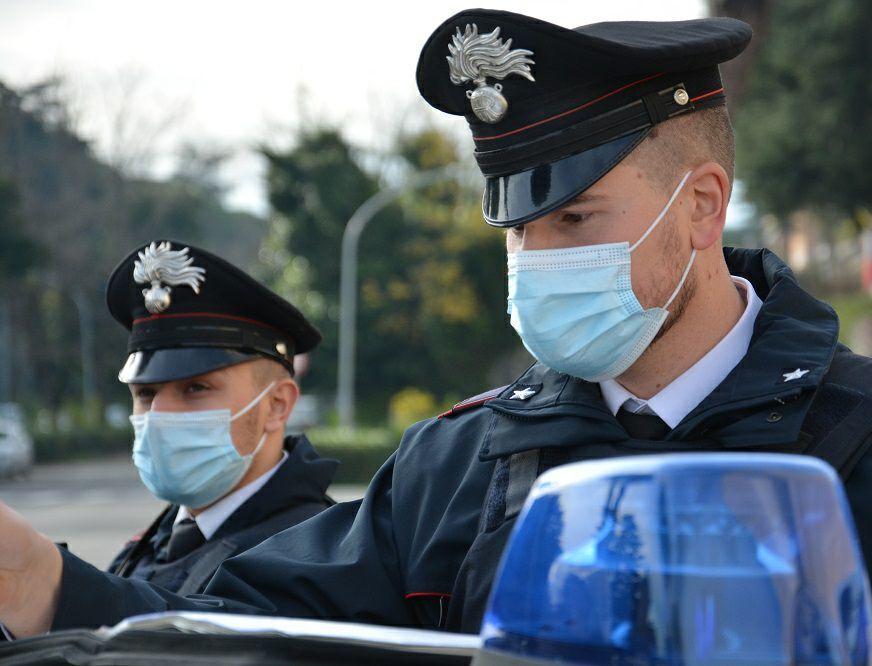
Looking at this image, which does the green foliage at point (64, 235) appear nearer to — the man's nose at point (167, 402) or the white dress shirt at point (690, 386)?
the man's nose at point (167, 402)

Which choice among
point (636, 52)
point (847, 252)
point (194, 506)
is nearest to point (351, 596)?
point (636, 52)

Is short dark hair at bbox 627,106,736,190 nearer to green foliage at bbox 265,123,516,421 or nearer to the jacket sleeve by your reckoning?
Result: the jacket sleeve

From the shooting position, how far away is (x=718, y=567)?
3.56ft

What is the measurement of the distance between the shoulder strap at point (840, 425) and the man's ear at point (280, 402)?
7.80 feet

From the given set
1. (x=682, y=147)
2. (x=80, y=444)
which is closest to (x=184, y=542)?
(x=682, y=147)

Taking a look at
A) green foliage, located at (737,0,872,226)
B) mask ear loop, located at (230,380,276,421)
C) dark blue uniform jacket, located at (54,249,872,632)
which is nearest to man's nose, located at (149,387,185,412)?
mask ear loop, located at (230,380,276,421)

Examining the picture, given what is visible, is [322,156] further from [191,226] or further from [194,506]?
[194,506]

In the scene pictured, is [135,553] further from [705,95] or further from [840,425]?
[840,425]

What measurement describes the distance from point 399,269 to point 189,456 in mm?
32181

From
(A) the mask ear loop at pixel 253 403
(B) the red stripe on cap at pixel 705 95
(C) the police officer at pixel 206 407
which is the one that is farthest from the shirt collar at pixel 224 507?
(B) the red stripe on cap at pixel 705 95

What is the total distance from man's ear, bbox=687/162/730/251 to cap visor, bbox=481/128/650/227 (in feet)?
0.59

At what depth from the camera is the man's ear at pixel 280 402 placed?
400 centimetres

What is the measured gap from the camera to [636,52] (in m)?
1.99

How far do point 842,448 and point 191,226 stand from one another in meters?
42.6
